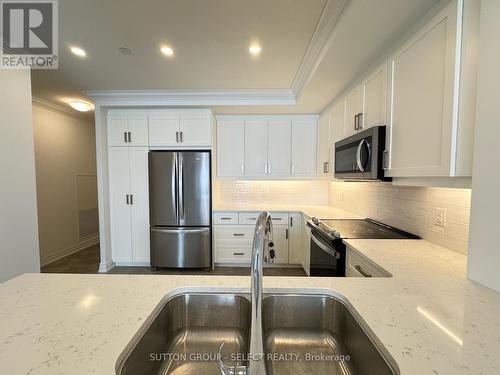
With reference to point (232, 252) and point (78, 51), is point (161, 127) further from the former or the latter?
point (232, 252)

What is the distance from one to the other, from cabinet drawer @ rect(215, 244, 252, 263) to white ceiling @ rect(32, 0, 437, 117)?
6.88ft

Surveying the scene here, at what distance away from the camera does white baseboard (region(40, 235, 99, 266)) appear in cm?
346

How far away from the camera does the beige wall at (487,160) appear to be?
2.79 feet

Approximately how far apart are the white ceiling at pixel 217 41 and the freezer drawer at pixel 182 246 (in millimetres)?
1837

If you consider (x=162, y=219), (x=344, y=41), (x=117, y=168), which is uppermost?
(x=344, y=41)

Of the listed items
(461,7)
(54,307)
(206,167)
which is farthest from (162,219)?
(461,7)

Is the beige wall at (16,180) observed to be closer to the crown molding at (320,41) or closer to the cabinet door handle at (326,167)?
the crown molding at (320,41)

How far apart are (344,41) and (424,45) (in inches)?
19.3

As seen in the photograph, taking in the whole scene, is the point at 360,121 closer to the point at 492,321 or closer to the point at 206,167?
the point at 492,321

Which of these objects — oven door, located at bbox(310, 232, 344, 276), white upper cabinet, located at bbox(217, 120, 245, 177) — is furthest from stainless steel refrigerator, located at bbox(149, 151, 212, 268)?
oven door, located at bbox(310, 232, 344, 276)

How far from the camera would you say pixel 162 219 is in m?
3.07

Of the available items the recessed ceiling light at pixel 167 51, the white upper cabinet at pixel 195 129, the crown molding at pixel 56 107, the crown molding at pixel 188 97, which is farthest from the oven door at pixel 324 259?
the crown molding at pixel 56 107

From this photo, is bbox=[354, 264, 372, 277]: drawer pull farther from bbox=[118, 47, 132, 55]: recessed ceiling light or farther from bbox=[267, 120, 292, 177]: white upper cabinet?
bbox=[118, 47, 132, 55]: recessed ceiling light

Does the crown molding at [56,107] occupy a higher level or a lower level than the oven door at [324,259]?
higher
